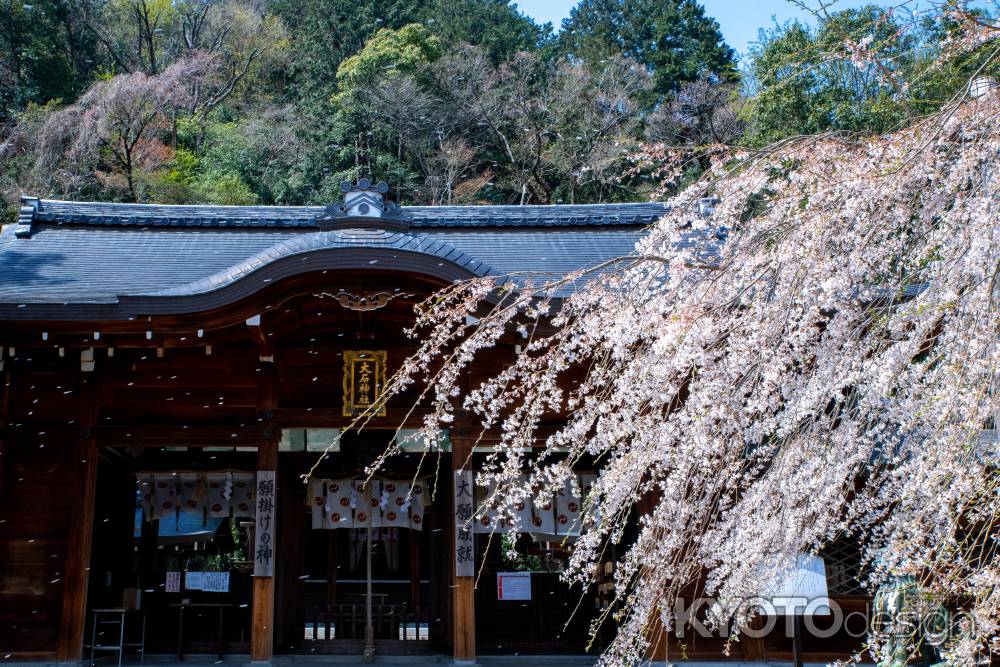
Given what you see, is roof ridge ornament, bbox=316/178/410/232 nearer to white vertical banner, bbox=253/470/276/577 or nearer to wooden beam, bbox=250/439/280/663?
white vertical banner, bbox=253/470/276/577

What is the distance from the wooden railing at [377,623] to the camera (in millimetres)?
9297

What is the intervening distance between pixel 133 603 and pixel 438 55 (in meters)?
20.3

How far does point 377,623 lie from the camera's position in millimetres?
9352

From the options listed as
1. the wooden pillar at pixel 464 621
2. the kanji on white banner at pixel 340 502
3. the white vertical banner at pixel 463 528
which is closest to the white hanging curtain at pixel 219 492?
the kanji on white banner at pixel 340 502

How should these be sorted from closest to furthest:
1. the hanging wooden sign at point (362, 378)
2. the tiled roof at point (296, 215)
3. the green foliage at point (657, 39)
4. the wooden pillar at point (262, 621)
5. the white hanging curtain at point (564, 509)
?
1. the wooden pillar at point (262, 621)
2. the hanging wooden sign at point (362, 378)
3. the white hanging curtain at point (564, 509)
4. the tiled roof at point (296, 215)
5. the green foliage at point (657, 39)

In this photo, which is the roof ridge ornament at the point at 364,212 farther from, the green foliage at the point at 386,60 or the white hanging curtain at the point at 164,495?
the green foliage at the point at 386,60

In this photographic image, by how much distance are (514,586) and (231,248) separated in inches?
202

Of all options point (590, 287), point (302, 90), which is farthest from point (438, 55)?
point (590, 287)

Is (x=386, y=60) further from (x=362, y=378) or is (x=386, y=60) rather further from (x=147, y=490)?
(x=362, y=378)

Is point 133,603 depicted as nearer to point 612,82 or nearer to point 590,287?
point 590,287

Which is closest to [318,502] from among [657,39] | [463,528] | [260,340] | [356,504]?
[356,504]

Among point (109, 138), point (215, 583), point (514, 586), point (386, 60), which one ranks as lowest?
point (514, 586)

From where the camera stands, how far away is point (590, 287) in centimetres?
460

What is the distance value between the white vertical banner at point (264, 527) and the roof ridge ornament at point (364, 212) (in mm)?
2223
